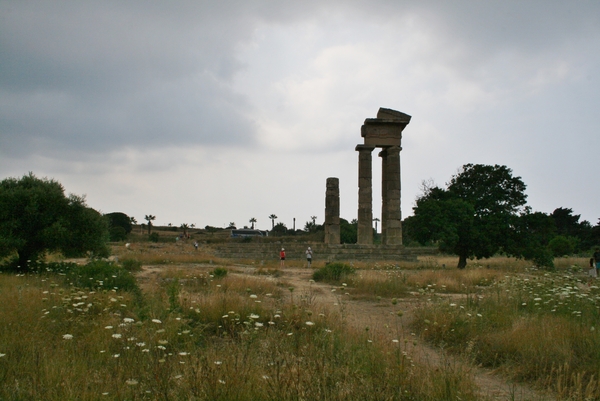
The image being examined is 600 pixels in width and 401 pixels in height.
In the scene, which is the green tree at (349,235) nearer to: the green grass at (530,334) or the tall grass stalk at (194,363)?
the green grass at (530,334)

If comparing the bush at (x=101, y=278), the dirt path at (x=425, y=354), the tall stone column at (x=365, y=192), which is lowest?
the dirt path at (x=425, y=354)

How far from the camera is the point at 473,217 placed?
2631cm

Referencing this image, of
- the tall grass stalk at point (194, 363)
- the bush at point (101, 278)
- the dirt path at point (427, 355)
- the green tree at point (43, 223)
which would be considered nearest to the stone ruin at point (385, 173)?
the green tree at point (43, 223)

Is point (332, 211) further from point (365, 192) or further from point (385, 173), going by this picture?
point (385, 173)

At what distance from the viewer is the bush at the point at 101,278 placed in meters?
9.65

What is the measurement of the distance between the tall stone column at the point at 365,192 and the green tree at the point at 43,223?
766 inches

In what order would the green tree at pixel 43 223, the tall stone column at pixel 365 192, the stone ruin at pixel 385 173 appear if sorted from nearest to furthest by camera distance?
the green tree at pixel 43 223 < the stone ruin at pixel 385 173 < the tall stone column at pixel 365 192

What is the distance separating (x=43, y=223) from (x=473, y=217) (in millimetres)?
21766

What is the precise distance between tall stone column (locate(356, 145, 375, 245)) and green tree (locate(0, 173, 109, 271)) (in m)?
19.4

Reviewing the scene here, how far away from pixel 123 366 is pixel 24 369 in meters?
0.96

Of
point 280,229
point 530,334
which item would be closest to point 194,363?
point 530,334

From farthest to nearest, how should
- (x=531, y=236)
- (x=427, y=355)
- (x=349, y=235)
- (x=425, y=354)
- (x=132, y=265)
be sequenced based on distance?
(x=349, y=235) < (x=531, y=236) < (x=132, y=265) < (x=425, y=354) < (x=427, y=355)

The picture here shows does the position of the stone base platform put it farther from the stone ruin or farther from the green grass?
the green grass

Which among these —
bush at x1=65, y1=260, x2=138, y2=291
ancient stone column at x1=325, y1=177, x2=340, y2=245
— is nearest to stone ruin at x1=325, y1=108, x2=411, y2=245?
ancient stone column at x1=325, y1=177, x2=340, y2=245
